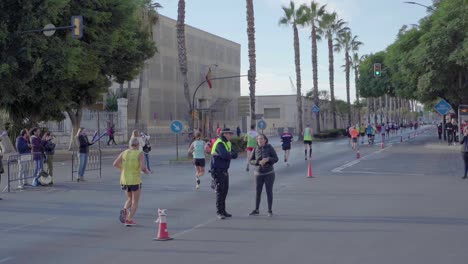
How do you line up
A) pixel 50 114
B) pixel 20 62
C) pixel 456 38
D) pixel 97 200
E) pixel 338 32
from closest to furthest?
pixel 97 200 → pixel 20 62 → pixel 50 114 → pixel 456 38 → pixel 338 32

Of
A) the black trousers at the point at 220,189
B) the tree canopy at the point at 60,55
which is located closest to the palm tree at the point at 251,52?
the tree canopy at the point at 60,55

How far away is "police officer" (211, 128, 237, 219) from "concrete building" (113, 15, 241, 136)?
44.3 m

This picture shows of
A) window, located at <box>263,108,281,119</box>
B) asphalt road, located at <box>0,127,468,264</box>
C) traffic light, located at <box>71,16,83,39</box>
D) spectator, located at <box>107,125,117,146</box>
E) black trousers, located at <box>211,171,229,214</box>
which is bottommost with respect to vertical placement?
asphalt road, located at <box>0,127,468,264</box>

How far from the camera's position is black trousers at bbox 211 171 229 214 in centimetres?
1253

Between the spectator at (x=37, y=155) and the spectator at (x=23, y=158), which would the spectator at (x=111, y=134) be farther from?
the spectator at (x=37, y=155)

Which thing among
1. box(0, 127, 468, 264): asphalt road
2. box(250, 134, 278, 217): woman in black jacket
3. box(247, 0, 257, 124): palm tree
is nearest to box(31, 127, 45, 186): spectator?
box(0, 127, 468, 264): asphalt road

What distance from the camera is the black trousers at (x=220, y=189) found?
12.5 metres

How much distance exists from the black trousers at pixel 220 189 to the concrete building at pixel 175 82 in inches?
1756

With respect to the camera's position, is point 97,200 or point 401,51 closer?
point 97,200

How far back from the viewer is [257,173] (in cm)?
1287

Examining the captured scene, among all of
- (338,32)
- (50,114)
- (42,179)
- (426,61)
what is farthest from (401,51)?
(42,179)

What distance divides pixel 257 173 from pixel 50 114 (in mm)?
27038

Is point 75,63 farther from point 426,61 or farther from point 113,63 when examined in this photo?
point 426,61

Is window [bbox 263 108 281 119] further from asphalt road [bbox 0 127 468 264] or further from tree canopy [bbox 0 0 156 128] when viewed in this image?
asphalt road [bbox 0 127 468 264]
